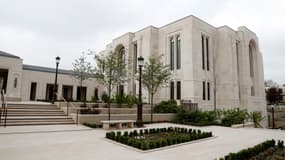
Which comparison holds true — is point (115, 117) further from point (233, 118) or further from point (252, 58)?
point (252, 58)

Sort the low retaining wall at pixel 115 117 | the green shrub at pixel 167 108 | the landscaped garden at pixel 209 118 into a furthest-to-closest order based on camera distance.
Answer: the green shrub at pixel 167 108 < the landscaped garden at pixel 209 118 < the low retaining wall at pixel 115 117

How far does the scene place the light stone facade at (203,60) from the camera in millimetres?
21594

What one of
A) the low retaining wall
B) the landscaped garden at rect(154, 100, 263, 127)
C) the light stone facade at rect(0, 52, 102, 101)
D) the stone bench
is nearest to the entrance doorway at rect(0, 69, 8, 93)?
the light stone facade at rect(0, 52, 102, 101)

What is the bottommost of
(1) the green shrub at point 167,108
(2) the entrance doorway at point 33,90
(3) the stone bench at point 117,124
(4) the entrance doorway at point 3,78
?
(3) the stone bench at point 117,124

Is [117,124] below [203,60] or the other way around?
below

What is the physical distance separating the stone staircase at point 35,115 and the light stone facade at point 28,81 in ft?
28.0

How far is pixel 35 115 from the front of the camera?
12.5 m

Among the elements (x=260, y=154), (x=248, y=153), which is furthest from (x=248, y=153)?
(x=260, y=154)

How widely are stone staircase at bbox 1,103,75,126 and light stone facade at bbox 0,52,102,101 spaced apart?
854 cm

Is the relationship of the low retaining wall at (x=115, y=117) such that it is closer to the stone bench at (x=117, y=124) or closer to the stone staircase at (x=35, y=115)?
the stone staircase at (x=35, y=115)

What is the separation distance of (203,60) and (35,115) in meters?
→ 19.0

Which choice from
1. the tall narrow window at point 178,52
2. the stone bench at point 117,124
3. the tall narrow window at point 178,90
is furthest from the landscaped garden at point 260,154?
the tall narrow window at point 178,52

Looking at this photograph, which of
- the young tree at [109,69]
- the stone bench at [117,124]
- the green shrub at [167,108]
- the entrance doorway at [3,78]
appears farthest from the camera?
the entrance doorway at [3,78]

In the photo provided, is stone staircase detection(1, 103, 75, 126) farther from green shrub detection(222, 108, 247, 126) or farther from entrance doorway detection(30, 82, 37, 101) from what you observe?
entrance doorway detection(30, 82, 37, 101)
